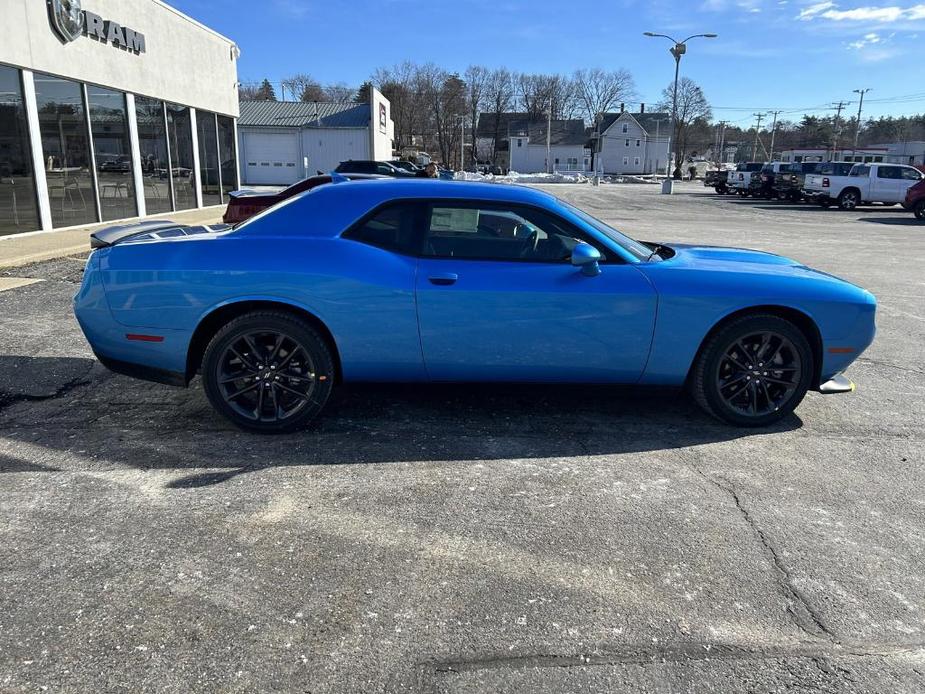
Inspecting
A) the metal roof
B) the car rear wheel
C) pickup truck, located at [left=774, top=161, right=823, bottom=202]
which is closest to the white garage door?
the metal roof

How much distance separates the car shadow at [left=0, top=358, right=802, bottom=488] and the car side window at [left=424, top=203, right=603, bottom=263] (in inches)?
35.8

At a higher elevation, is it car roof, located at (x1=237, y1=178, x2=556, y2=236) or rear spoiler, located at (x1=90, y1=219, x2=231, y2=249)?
car roof, located at (x1=237, y1=178, x2=556, y2=236)

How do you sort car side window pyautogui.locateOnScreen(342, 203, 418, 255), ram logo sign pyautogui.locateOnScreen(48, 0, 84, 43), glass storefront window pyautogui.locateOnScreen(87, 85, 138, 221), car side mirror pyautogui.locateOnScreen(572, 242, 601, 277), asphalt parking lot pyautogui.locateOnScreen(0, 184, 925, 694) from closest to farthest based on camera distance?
1. asphalt parking lot pyautogui.locateOnScreen(0, 184, 925, 694)
2. car side mirror pyautogui.locateOnScreen(572, 242, 601, 277)
3. car side window pyautogui.locateOnScreen(342, 203, 418, 255)
4. ram logo sign pyautogui.locateOnScreen(48, 0, 84, 43)
5. glass storefront window pyautogui.locateOnScreen(87, 85, 138, 221)

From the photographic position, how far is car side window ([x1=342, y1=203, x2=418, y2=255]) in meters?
4.30

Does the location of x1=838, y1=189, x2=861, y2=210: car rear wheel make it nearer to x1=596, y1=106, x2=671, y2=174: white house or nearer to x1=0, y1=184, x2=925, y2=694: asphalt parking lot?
x1=0, y1=184, x2=925, y2=694: asphalt parking lot

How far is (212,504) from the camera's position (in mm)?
3445

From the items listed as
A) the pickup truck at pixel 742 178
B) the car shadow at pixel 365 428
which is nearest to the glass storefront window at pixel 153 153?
the car shadow at pixel 365 428

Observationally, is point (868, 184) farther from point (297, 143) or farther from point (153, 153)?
point (297, 143)

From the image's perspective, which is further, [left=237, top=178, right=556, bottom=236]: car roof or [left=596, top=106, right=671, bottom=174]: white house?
[left=596, top=106, right=671, bottom=174]: white house

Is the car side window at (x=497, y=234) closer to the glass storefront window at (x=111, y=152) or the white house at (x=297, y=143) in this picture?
the glass storefront window at (x=111, y=152)

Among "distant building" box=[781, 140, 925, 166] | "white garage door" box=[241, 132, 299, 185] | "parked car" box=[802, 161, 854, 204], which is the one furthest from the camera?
"distant building" box=[781, 140, 925, 166]

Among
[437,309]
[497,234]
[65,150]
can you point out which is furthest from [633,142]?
[437,309]

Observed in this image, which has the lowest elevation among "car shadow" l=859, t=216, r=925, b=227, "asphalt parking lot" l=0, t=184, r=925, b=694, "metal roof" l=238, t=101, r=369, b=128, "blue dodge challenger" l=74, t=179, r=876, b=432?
"asphalt parking lot" l=0, t=184, r=925, b=694

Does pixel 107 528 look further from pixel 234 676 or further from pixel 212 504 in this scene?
pixel 234 676
